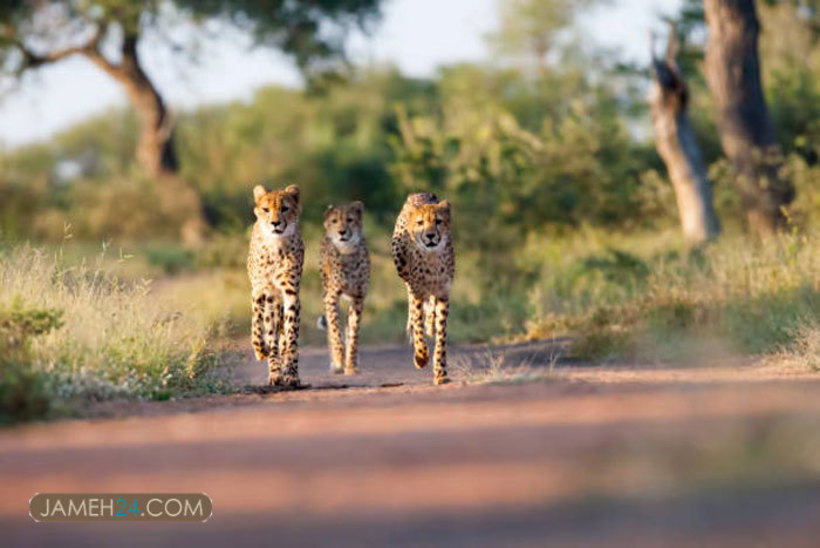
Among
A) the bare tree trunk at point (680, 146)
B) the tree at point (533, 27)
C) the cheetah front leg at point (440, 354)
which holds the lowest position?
the cheetah front leg at point (440, 354)

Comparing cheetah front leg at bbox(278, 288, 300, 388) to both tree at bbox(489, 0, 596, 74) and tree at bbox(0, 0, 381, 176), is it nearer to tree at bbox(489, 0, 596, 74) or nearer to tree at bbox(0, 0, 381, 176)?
tree at bbox(0, 0, 381, 176)

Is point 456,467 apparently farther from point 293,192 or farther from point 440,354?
point 293,192

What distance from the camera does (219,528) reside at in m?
4.35

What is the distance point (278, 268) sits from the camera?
859 cm

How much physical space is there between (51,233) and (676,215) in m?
14.7

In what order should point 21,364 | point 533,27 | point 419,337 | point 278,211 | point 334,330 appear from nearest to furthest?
point 21,364 < point 278,211 < point 419,337 < point 334,330 < point 533,27

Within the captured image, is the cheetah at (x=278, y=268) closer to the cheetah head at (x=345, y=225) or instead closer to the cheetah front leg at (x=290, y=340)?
the cheetah front leg at (x=290, y=340)

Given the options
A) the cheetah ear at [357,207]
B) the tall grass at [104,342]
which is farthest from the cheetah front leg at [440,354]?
the tall grass at [104,342]

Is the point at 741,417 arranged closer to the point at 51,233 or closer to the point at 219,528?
the point at 219,528

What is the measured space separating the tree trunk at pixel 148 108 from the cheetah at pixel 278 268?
21.7 m

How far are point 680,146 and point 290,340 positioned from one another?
34.9ft

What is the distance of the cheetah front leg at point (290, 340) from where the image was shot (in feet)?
28.1

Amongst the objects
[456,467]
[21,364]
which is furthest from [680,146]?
[456,467]

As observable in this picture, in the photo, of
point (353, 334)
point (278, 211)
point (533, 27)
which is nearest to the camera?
point (278, 211)
